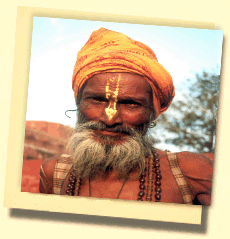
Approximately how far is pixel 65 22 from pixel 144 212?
1450 millimetres

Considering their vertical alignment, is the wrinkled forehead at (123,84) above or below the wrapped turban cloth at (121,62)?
below

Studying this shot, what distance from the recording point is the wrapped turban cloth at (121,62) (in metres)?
2.39

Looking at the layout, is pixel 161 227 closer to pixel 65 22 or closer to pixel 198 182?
pixel 198 182

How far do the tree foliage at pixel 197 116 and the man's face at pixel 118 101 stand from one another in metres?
0.23

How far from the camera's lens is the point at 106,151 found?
2414mm

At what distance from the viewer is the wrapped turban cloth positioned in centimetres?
239

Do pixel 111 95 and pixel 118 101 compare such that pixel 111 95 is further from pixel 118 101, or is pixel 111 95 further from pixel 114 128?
pixel 114 128

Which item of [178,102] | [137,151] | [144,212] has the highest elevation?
[178,102]

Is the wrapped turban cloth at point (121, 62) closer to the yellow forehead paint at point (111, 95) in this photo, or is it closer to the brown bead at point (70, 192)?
the yellow forehead paint at point (111, 95)

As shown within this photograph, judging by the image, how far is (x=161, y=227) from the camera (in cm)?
252

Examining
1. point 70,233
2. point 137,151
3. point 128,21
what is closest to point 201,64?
point 128,21

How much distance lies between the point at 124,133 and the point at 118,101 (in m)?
0.22

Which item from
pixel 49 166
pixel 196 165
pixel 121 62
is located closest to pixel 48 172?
pixel 49 166

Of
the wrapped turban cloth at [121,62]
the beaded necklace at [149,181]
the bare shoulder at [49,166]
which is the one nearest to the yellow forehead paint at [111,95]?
the wrapped turban cloth at [121,62]
